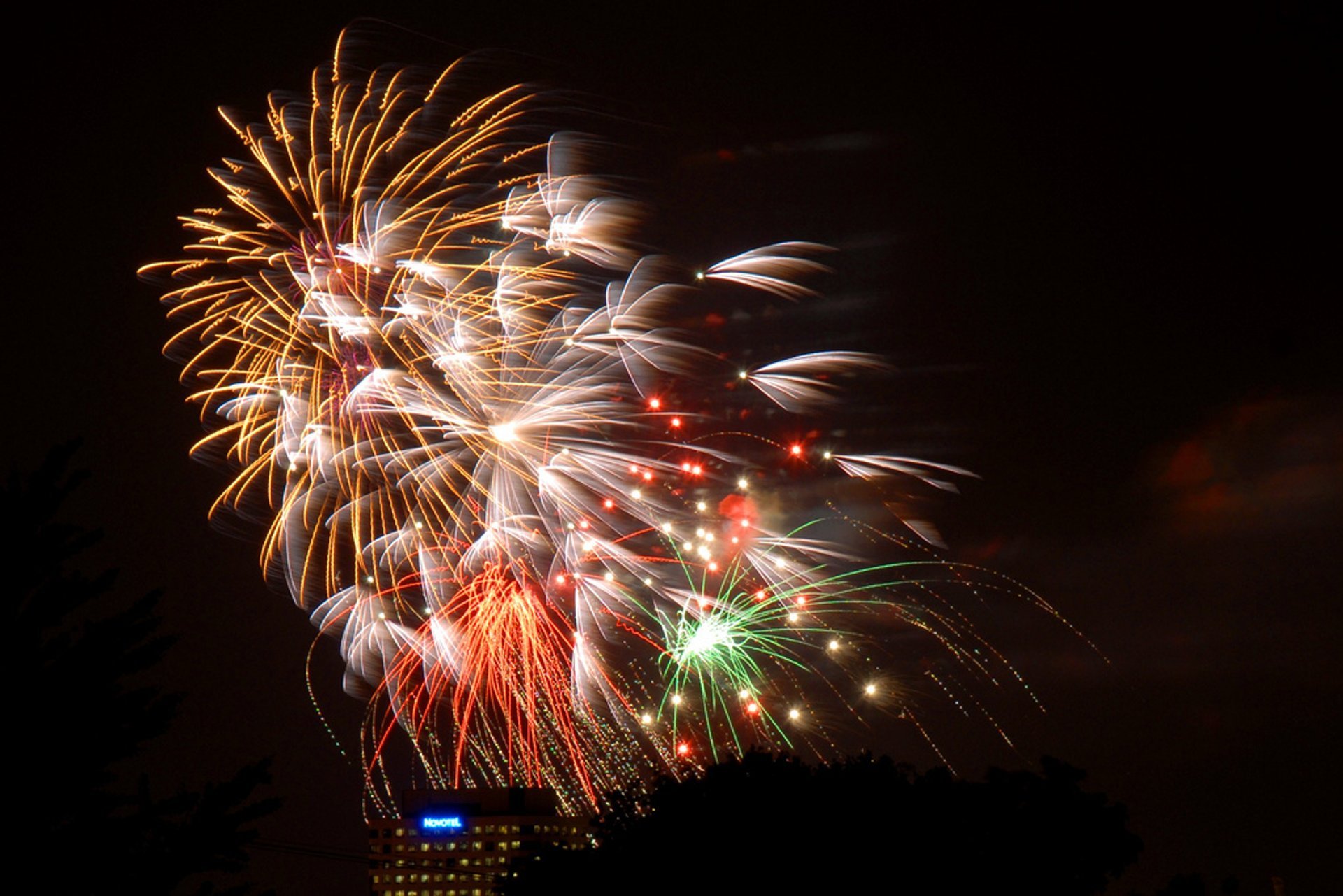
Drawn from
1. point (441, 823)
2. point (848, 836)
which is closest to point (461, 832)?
point (441, 823)

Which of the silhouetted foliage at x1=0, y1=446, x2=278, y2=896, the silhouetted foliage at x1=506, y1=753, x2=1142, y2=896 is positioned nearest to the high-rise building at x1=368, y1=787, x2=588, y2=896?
the silhouetted foliage at x1=506, y1=753, x2=1142, y2=896

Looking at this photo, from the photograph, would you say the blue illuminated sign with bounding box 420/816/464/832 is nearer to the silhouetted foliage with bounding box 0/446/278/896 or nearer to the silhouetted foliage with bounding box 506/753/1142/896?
the silhouetted foliage with bounding box 506/753/1142/896

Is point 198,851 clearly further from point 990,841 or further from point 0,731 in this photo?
point 990,841

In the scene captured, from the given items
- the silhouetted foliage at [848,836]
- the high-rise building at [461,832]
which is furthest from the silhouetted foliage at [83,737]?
the high-rise building at [461,832]

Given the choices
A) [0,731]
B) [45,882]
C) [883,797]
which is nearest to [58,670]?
[0,731]

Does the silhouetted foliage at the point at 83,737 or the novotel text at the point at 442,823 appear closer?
the silhouetted foliage at the point at 83,737

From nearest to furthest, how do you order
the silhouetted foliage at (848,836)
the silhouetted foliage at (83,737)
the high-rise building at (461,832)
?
1. the silhouetted foliage at (83,737)
2. the silhouetted foliage at (848,836)
3. the high-rise building at (461,832)

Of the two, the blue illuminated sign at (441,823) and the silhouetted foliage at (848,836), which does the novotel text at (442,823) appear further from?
the silhouetted foliage at (848,836)
